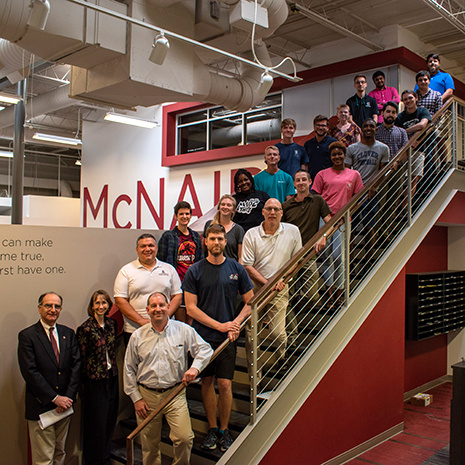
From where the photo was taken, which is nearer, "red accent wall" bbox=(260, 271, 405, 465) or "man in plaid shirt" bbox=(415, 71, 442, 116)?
"red accent wall" bbox=(260, 271, 405, 465)

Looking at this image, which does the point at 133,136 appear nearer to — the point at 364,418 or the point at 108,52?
the point at 108,52

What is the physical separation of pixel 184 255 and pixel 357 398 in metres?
2.02

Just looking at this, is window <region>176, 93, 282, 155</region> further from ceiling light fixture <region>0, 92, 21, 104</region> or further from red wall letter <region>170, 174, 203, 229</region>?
ceiling light fixture <region>0, 92, 21, 104</region>

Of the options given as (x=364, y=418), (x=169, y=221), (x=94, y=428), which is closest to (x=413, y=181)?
(x=364, y=418)

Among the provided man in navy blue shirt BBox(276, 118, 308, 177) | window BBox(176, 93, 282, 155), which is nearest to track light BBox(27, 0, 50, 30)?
man in navy blue shirt BBox(276, 118, 308, 177)

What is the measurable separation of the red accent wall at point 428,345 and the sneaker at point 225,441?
3.38 m

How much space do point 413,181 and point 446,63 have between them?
6747 millimetres

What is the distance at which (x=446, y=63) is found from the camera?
11.2 m

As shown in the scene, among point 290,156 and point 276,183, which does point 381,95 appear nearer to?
point 290,156

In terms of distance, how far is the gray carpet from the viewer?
14.7 feet

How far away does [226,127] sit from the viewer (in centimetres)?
1162

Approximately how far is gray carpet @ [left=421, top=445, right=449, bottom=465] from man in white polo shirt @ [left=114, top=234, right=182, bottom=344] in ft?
8.37

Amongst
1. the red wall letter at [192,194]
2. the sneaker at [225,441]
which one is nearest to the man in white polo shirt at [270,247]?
the sneaker at [225,441]

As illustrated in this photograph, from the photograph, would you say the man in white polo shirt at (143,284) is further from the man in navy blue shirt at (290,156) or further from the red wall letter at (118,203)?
the red wall letter at (118,203)
